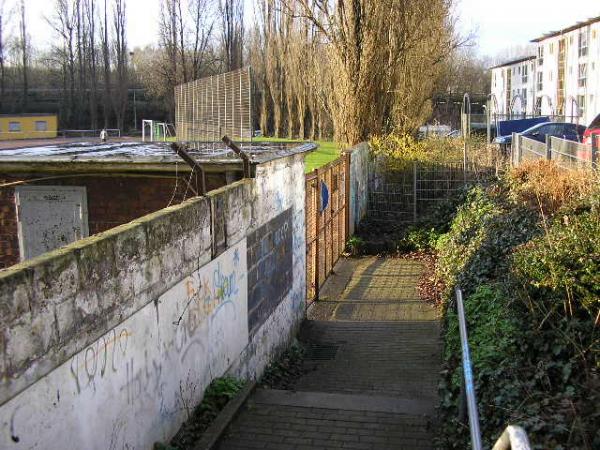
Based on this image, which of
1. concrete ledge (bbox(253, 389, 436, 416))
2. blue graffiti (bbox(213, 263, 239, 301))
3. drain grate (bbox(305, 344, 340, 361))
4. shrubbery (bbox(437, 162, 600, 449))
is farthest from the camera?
drain grate (bbox(305, 344, 340, 361))

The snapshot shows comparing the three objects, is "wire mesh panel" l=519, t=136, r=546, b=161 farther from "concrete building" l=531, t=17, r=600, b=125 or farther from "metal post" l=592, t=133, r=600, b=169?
"concrete building" l=531, t=17, r=600, b=125

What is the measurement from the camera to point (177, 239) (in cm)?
547

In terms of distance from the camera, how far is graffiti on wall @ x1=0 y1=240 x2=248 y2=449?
3.55m

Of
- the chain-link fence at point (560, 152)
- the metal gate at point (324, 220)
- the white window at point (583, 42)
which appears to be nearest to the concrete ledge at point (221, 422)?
the metal gate at point (324, 220)

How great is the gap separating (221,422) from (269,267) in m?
3.04

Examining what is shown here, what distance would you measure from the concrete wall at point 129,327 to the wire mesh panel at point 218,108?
6.71 metres

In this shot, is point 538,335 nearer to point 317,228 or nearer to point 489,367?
point 489,367

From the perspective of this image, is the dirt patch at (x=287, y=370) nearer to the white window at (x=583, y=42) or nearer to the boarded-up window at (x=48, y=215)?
the boarded-up window at (x=48, y=215)

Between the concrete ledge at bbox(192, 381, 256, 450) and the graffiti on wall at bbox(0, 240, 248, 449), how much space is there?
266 mm

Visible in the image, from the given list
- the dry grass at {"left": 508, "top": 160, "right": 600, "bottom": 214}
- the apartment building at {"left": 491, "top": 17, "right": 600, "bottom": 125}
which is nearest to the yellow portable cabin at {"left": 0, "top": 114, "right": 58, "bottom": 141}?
the apartment building at {"left": 491, "top": 17, "right": 600, "bottom": 125}

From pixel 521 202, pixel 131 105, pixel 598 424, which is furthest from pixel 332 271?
pixel 131 105

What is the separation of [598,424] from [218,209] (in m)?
3.87

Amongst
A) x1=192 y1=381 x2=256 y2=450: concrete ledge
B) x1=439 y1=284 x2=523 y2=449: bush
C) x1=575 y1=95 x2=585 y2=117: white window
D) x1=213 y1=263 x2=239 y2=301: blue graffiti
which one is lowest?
x1=192 y1=381 x2=256 y2=450: concrete ledge

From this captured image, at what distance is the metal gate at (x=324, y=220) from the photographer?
466 inches
